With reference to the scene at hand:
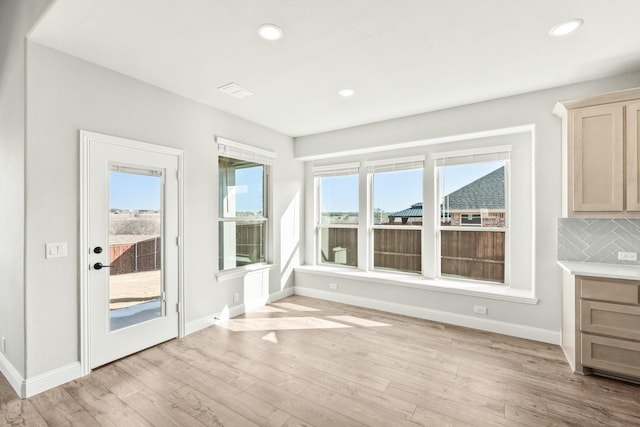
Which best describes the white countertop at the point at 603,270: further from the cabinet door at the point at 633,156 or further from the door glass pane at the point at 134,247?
the door glass pane at the point at 134,247

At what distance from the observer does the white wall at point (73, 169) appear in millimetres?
2303

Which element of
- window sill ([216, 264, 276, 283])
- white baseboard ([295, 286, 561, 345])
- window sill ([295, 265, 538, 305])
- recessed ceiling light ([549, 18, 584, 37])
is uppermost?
recessed ceiling light ([549, 18, 584, 37])

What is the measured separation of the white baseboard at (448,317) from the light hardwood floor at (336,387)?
0.10 m

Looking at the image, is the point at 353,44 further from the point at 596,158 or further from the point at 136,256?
the point at 136,256

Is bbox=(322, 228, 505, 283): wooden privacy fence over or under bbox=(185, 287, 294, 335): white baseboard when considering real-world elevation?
over

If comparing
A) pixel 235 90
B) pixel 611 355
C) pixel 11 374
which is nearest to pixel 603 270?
pixel 611 355

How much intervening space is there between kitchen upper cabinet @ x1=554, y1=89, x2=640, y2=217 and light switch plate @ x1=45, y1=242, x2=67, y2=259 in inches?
179

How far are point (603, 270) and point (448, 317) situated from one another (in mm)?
1680

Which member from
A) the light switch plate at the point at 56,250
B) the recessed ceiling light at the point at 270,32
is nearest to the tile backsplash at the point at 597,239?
the recessed ceiling light at the point at 270,32

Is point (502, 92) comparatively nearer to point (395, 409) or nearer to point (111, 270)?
point (395, 409)

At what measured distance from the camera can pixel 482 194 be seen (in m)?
3.84

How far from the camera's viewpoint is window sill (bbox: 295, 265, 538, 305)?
338 cm

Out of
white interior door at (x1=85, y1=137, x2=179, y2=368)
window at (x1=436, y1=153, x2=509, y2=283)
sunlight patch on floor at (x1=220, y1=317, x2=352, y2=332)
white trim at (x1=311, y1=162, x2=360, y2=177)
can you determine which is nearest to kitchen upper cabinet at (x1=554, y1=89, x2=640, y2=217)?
window at (x1=436, y1=153, x2=509, y2=283)

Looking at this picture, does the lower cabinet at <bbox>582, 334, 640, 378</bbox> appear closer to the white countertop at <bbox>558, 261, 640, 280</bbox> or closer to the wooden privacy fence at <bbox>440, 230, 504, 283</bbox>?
the white countertop at <bbox>558, 261, 640, 280</bbox>
